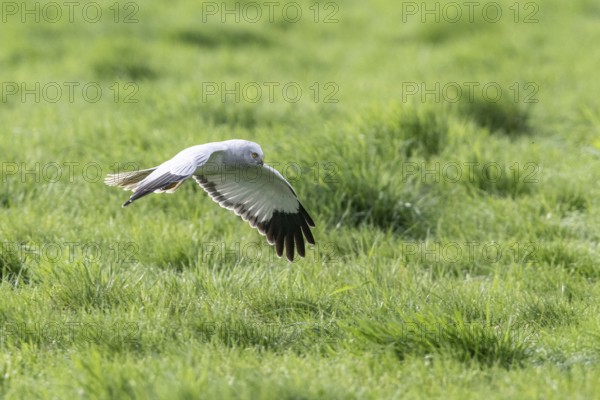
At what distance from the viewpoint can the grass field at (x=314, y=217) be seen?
4082 millimetres

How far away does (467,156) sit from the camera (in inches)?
275

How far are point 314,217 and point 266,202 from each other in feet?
1.45

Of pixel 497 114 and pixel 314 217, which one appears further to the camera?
pixel 497 114

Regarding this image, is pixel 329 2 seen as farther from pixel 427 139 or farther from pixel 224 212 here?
pixel 224 212

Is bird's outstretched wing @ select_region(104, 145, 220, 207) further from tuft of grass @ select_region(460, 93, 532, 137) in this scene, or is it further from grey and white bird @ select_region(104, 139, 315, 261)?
tuft of grass @ select_region(460, 93, 532, 137)

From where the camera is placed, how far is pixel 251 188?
5.79 meters

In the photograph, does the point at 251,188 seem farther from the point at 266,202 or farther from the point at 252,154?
the point at 252,154

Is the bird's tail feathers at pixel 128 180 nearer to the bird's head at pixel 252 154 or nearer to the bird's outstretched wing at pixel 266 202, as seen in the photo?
the bird's outstretched wing at pixel 266 202

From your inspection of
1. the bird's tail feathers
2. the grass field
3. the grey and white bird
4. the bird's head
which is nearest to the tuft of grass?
the grass field

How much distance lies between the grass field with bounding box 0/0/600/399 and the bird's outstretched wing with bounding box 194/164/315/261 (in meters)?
0.16

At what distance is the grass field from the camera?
13.4 ft

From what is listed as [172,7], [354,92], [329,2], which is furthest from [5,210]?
[329,2]

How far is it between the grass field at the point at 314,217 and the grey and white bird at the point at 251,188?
0.57ft

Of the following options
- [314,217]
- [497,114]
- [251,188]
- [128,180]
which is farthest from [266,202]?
[497,114]
